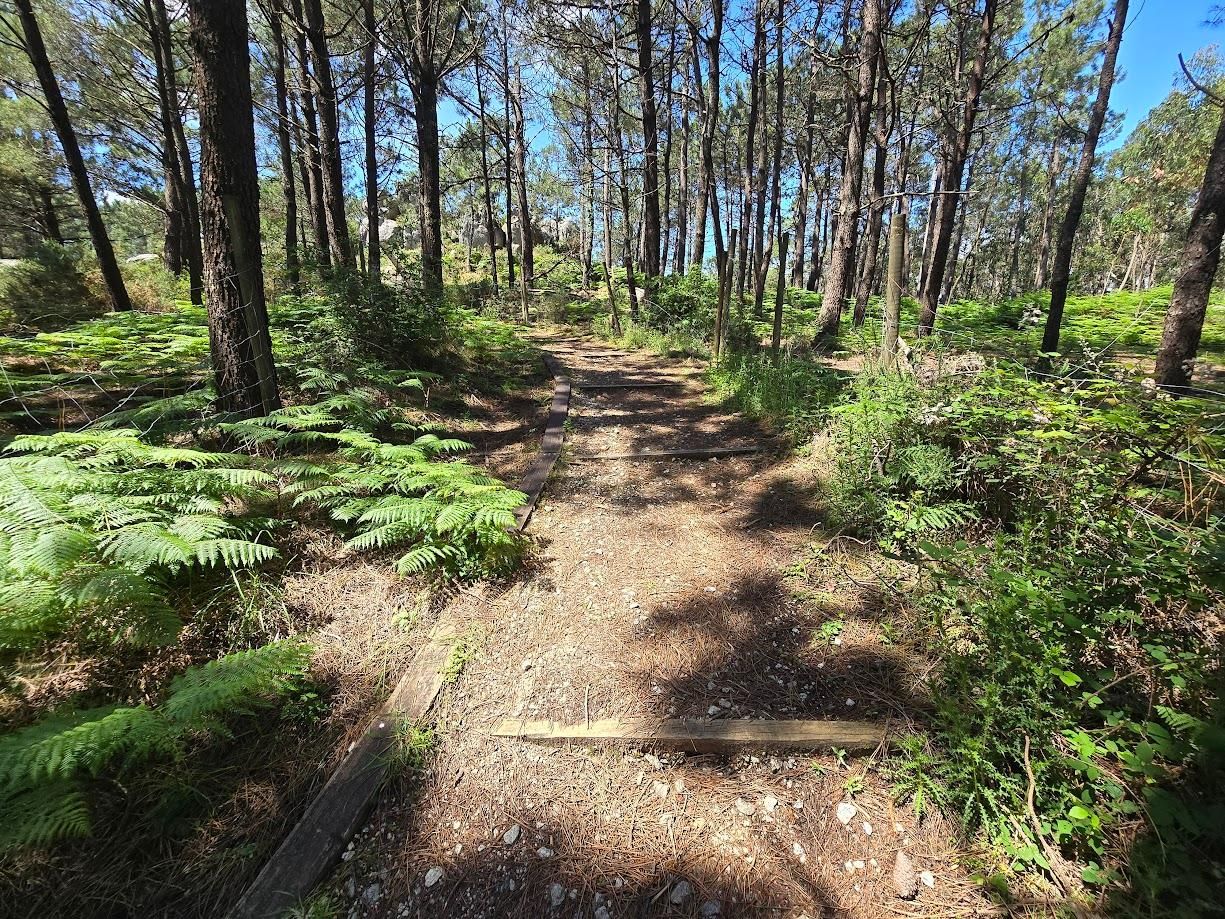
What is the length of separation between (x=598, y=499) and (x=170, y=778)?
3.16 meters

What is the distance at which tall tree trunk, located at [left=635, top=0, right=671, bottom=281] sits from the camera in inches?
458

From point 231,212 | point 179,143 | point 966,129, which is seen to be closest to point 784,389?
point 231,212

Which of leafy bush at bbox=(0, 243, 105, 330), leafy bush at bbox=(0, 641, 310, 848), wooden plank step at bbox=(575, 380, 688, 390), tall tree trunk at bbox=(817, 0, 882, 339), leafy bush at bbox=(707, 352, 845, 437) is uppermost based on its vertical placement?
tall tree trunk at bbox=(817, 0, 882, 339)

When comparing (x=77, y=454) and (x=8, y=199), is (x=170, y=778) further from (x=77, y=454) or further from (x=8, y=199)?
(x=8, y=199)

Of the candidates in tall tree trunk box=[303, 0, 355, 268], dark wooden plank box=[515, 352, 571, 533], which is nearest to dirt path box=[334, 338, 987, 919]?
dark wooden plank box=[515, 352, 571, 533]

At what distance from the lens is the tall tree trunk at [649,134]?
11633 mm

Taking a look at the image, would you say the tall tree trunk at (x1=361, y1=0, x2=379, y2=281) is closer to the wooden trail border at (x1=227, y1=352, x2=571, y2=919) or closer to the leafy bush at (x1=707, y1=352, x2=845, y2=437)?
the leafy bush at (x1=707, y1=352, x2=845, y2=437)

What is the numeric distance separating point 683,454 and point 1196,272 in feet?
18.5

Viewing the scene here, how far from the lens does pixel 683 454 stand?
5.33 metres

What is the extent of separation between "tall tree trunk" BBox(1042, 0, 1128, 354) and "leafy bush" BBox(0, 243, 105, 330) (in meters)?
17.9

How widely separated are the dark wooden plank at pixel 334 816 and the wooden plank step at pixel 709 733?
0.47 m

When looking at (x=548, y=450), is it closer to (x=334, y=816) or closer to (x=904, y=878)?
(x=334, y=816)

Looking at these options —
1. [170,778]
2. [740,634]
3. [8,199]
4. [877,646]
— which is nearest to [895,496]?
[877,646]

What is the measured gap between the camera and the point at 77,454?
307 cm
